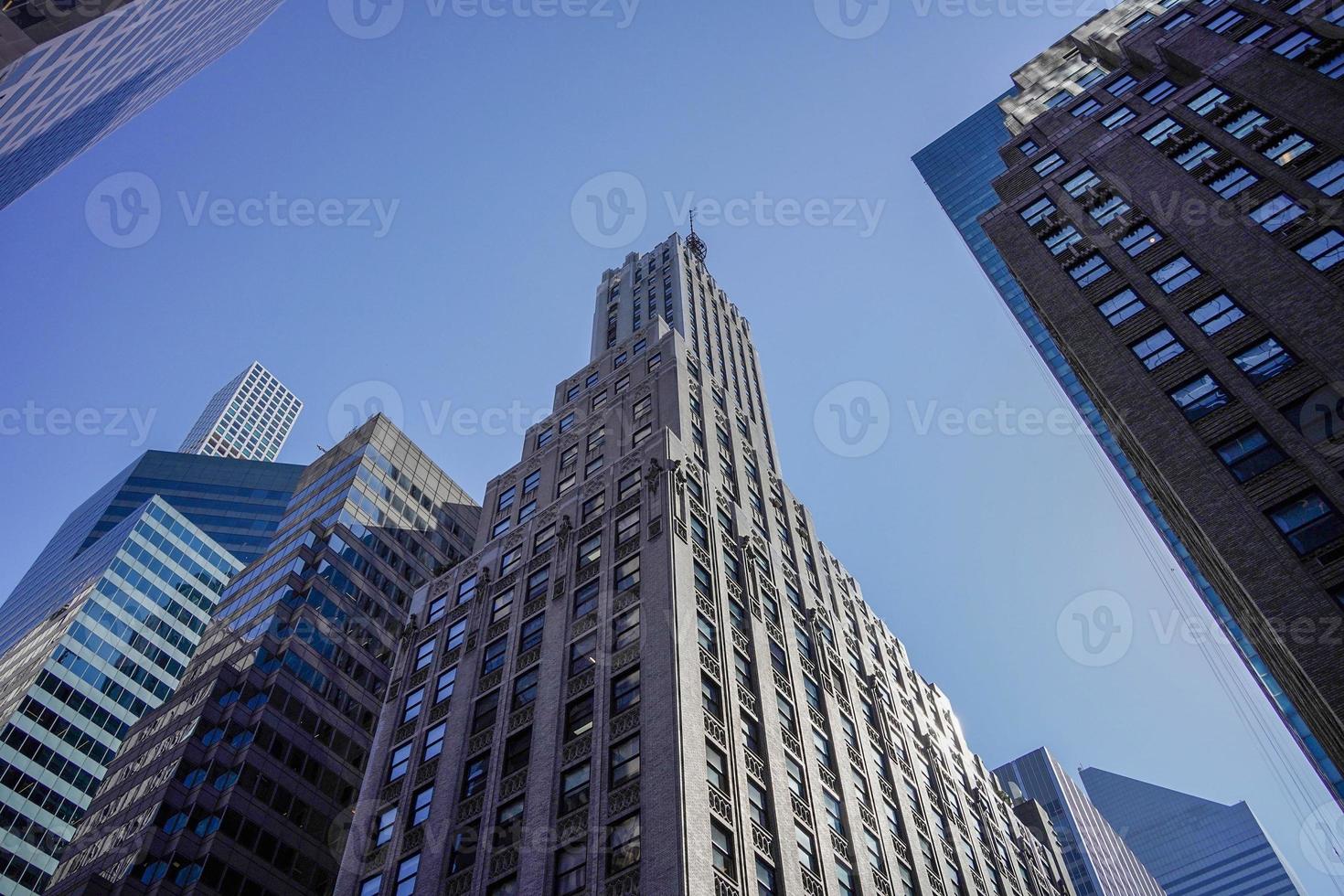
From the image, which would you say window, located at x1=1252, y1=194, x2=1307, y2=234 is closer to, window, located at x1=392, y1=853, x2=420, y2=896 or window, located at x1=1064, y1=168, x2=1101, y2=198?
window, located at x1=1064, y1=168, x2=1101, y2=198

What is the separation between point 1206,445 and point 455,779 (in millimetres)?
31334

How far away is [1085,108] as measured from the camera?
58406mm

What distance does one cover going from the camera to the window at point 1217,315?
3894 cm

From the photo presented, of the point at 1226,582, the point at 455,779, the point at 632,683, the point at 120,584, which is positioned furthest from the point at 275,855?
the point at 1226,582

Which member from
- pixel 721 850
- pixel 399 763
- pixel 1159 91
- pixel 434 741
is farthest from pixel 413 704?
pixel 1159 91

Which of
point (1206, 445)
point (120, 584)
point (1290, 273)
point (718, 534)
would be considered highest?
point (120, 584)

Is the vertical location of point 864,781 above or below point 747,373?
below

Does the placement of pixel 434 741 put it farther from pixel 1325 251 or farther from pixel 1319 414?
pixel 1325 251

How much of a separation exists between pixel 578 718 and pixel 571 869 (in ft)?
23.3

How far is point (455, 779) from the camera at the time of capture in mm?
43250

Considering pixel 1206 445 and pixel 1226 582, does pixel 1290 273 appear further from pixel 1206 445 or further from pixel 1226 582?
pixel 1226 582

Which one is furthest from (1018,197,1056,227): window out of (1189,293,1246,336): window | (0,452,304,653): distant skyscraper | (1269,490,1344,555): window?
(0,452,304,653): distant skyscraper

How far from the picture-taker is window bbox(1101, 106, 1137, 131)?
53.9 metres

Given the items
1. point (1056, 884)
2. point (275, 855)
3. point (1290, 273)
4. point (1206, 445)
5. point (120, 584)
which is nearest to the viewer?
point (1206, 445)
